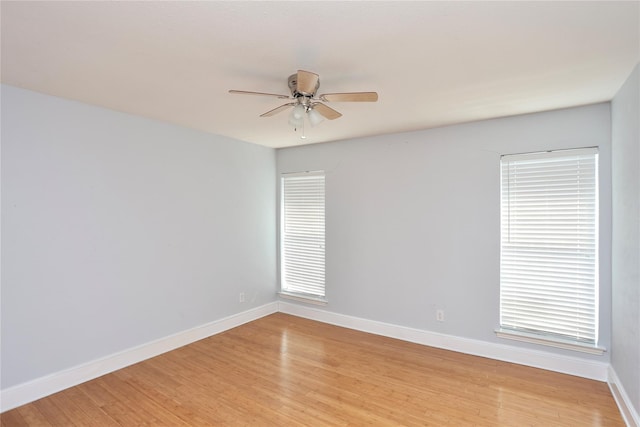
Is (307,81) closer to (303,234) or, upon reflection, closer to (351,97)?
(351,97)

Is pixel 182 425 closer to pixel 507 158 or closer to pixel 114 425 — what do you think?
pixel 114 425

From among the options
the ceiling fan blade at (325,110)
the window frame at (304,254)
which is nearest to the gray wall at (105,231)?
the window frame at (304,254)

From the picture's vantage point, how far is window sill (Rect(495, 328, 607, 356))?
2889 millimetres

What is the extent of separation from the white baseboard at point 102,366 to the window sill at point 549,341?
3204 mm

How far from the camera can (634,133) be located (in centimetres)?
225

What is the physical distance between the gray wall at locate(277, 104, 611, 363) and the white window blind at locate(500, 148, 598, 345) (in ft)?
0.27

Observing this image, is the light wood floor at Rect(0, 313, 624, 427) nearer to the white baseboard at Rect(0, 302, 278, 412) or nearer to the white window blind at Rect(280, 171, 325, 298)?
the white baseboard at Rect(0, 302, 278, 412)

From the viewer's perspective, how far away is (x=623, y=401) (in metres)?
2.39

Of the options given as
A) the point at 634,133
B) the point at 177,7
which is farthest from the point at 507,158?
the point at 177,7

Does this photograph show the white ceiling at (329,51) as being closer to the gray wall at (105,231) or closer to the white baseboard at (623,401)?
the gray wall at (105,231)

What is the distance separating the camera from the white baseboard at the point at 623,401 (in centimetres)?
217

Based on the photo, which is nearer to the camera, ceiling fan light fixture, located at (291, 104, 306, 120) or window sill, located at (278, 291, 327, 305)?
ceiling fan light fixture, located at (291, 104, 306, 120)

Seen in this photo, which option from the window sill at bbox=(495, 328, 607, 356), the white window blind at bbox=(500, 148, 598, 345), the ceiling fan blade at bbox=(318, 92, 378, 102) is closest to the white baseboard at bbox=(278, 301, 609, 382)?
the window sill at bbox=(495, 328, 607, 356)

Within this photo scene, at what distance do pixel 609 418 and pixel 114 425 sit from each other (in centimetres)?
361
